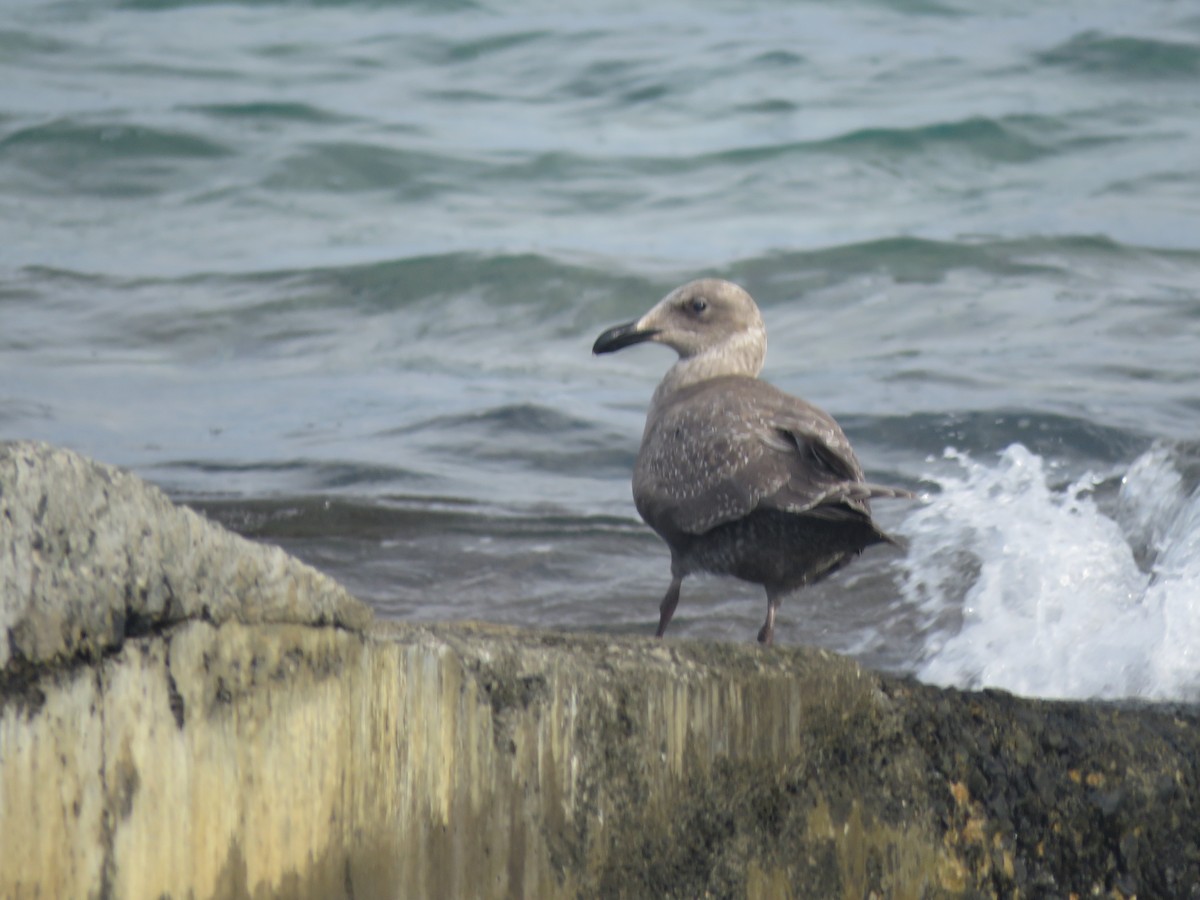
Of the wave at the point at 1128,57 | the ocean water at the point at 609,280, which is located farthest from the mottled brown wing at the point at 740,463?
the wave at the point at 1128,57

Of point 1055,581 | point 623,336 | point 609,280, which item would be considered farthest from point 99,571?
point 609,280

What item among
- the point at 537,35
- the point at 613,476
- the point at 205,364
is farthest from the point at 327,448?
the point at 537,35

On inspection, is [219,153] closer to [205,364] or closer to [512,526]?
[205,364]

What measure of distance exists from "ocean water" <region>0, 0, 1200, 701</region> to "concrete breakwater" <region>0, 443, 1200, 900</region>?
4.81 feet

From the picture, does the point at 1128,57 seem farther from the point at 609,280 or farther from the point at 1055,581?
the point at 1055,581

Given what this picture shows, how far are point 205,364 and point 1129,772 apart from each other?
6.95 meters

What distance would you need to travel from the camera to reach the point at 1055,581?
5297mm

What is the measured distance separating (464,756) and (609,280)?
8448 mm

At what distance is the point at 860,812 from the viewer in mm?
2451

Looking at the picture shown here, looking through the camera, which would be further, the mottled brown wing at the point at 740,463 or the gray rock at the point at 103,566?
the mottled brown wing at the point at 740,463

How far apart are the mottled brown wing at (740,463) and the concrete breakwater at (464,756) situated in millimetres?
1222

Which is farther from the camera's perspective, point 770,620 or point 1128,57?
point 1128,57

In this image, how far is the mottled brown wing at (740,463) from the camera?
393 cm

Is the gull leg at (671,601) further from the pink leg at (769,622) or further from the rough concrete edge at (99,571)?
the rough concrete edge at (99,571)
